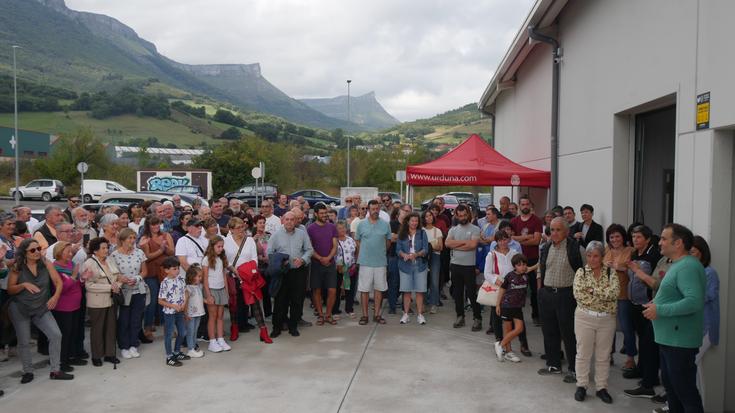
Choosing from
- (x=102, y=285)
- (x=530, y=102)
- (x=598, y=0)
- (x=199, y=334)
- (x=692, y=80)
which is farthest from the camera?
(x=530, y=102)

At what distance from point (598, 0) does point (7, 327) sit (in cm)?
993

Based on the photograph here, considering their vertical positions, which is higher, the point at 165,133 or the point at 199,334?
the point at 165,133

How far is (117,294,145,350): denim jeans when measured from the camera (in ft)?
24.0

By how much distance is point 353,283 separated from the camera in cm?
1028

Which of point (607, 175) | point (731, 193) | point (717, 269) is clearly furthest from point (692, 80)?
point (607, 175)

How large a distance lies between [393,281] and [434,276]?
74 cm

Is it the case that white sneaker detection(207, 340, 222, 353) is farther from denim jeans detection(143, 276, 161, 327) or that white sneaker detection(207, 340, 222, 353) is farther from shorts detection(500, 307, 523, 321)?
shorts detection(500, 307, 523, 321)

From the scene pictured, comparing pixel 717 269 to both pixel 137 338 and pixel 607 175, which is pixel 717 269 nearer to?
pixel 607 175

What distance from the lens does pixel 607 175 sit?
28.5 feet

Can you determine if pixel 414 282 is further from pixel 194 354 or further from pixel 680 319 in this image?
pixel 680 319

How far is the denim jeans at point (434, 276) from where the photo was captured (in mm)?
9992

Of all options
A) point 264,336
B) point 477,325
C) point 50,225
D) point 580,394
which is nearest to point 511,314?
point 580,394

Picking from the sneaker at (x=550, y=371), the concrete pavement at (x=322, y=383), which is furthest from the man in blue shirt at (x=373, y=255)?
the sneaker at (x=550, y=371)

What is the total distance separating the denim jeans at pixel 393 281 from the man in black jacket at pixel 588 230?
3022 mm
